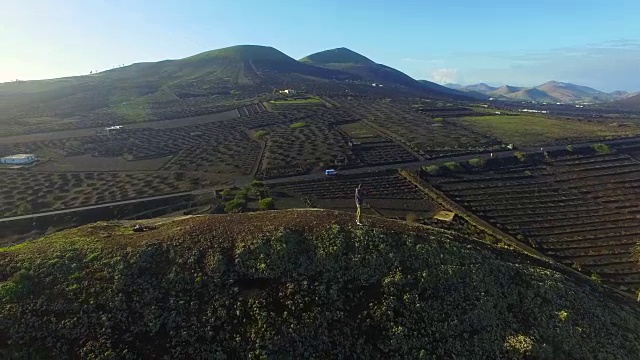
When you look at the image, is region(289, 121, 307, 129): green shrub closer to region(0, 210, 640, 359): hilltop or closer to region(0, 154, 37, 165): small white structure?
region(0, 154, 37, 165): small white structure

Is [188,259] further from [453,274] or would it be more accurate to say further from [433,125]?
[433,125]

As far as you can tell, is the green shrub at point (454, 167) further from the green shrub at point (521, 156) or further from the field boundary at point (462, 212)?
the green shrub at point (521, 156)

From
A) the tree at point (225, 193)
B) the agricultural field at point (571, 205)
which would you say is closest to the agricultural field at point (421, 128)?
the agricultural field at point (571, 205)

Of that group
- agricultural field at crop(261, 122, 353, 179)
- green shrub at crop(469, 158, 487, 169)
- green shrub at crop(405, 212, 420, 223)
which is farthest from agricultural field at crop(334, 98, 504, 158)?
green shrub at crop(405, 212, 420, 223)

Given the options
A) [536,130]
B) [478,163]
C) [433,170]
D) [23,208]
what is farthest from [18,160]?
[536,130]

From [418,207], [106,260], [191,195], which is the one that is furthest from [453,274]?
[191,195]

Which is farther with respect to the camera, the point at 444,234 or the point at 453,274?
the point at 444,234
